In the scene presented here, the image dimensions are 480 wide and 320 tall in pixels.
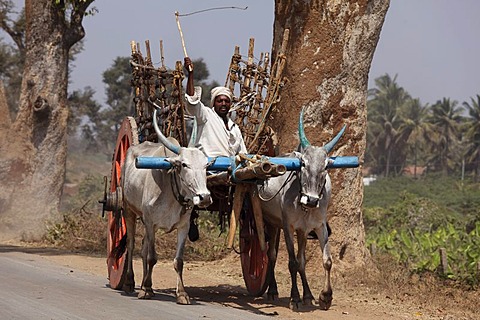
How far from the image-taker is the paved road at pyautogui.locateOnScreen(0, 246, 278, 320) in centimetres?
693

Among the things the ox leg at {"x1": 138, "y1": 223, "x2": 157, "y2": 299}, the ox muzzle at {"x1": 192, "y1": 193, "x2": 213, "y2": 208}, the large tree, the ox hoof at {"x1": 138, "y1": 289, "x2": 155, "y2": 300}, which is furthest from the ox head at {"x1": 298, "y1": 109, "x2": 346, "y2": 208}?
the large tree

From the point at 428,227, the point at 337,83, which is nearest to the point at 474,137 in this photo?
the point at 428,227

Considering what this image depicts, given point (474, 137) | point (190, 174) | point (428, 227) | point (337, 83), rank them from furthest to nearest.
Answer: point (474, 137) → point (428, 227) → point (337, 83) → point (190, 174)

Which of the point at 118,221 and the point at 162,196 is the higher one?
the point at 162,196

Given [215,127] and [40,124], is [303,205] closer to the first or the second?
[215,127]

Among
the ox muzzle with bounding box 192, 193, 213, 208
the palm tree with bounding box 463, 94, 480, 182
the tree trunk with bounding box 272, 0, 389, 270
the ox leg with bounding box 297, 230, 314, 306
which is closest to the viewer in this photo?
the ox muzzle with bounding box 192, 193, 213, 208

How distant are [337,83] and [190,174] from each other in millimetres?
4311

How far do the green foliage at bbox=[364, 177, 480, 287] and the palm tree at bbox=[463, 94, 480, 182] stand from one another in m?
7.32

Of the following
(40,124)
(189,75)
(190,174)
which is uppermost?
(40,124)

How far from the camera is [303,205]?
773 centimetres

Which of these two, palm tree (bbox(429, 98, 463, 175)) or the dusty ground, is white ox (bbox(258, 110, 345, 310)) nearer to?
the dusty ground

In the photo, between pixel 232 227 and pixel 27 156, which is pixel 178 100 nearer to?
pixel 232 227

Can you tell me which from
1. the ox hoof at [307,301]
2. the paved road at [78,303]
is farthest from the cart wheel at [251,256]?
the paved road at [78,303]

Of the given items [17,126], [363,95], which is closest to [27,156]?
[17,126]
